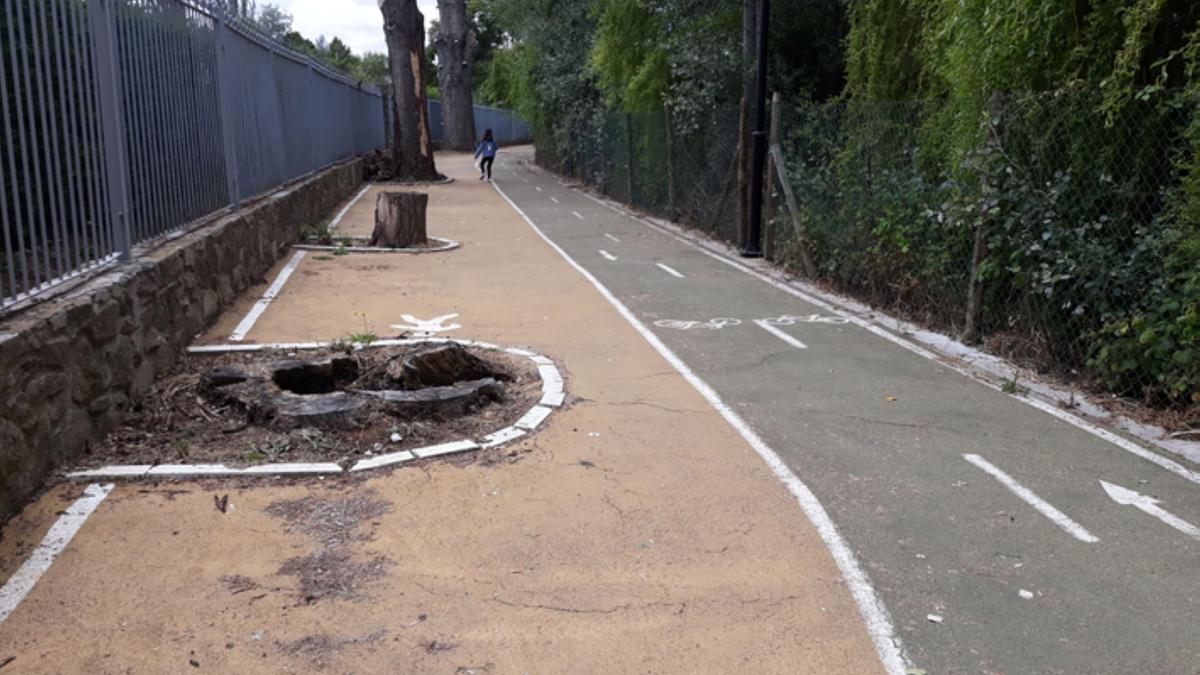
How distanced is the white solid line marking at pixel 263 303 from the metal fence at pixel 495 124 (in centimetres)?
5269

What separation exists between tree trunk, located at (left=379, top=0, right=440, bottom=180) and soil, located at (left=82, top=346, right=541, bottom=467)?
2594 cm

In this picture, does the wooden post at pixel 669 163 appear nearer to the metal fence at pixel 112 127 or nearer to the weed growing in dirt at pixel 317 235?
the weed growing in dirt at pixel 317 235

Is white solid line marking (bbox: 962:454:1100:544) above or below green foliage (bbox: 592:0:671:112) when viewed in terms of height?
below

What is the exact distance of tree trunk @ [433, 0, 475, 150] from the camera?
1991 inches

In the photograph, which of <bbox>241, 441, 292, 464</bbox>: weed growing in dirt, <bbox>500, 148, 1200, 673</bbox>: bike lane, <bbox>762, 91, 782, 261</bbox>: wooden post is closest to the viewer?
<bbox>500, 148, 1200, 673</bbox>: bike lane

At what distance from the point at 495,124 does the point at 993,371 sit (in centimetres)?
6535

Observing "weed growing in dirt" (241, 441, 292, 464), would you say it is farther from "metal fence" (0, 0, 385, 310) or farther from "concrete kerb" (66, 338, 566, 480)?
"metal fence" (0, 0, 385, 310)

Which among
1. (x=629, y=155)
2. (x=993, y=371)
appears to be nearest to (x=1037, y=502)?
(x=993, y=371)

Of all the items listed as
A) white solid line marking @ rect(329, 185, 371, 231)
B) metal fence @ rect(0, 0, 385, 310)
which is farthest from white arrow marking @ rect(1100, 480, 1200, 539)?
white solid line marking @ rect(329, 185, 371, 231)

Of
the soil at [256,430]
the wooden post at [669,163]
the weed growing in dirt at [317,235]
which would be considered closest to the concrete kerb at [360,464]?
the soil at [256,430]

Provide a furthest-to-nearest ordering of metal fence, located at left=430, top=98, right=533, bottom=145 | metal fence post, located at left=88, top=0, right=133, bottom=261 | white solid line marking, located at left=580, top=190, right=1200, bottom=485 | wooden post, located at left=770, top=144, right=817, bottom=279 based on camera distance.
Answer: metal fence, located at left=430, top=98, right=533, bottom=145, wooden post, located at left=770, top=144, right=817, bottom=279, metal fence post, located at left=88, top=0, right=133, bottom=261, white solid line marking, located at left=580, top=190, right=1200, bottom=485

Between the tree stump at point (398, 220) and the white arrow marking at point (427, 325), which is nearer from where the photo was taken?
the white arrow marking at point (427, 325)

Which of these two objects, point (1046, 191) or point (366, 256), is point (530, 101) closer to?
point (366, 256)

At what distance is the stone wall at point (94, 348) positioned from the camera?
473 cm
